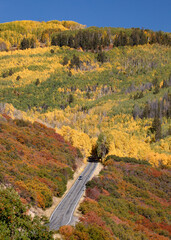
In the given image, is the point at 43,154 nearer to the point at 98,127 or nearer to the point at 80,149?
the point at 80,149

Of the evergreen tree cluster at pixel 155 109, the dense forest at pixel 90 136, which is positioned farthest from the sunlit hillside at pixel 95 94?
the dense forest at pixel 90 136

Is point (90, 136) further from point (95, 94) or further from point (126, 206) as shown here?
point (126, 206)

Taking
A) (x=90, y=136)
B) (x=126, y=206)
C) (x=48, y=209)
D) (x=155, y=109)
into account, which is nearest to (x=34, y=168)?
(x=48, y=209)

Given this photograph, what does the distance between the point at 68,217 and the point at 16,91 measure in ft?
384

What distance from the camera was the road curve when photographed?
931 inches

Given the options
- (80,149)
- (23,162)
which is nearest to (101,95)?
(80,149)

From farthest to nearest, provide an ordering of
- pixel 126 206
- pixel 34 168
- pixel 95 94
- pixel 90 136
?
1. pixel 95 94
2. pixel 90 136
3. pixel 126 206
4. pixel 34 168

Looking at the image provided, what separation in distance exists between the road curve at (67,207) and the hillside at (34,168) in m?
→ 1.32

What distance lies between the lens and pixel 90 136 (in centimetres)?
9862

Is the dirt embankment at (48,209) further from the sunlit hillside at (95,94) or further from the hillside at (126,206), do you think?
the sunlit hillside at (95,94)

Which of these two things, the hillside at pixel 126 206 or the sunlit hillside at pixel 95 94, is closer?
the hillside at pixel 126 206

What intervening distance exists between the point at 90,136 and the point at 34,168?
6600 centimetres

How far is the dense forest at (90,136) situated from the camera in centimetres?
2557

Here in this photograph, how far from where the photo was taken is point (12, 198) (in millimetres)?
19047
